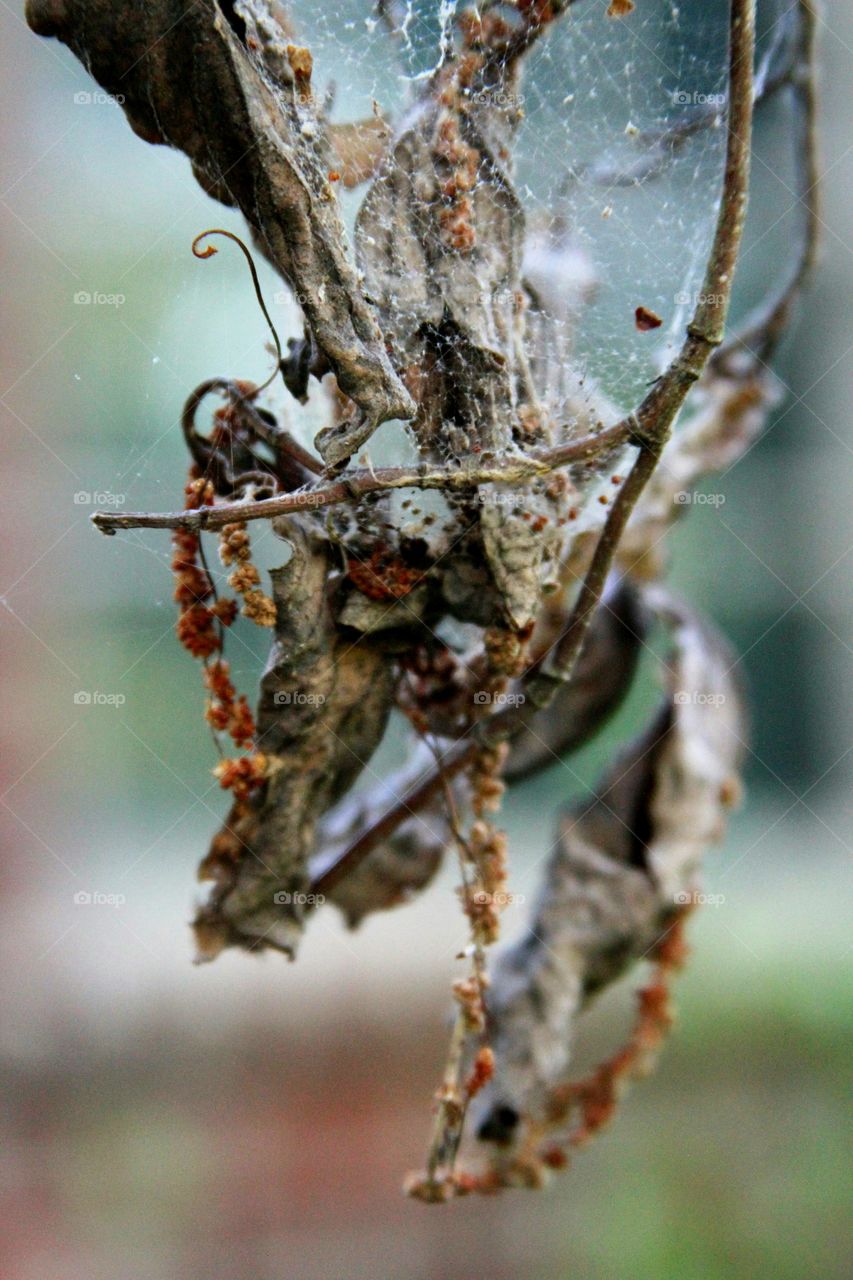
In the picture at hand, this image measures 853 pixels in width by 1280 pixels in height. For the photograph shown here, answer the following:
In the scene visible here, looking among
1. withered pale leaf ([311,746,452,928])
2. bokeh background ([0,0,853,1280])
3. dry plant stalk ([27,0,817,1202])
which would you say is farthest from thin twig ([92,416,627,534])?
bokeh background ([0,0,853,1280])

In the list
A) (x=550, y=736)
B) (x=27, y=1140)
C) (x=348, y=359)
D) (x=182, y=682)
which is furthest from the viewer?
(x=27, y=1140)

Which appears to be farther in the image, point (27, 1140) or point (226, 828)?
point (27, 1140)

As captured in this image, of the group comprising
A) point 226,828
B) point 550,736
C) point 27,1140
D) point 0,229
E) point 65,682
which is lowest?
point 27,1140

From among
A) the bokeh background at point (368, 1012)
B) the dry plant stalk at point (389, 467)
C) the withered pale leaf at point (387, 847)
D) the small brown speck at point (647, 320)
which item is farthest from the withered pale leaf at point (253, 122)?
the bokeh background at point (368, 1012)

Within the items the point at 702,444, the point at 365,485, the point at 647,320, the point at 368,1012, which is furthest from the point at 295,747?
the point at 368,1012

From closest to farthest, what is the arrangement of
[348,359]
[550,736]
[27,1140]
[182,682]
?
1. [348,359]
2. [550,736]
3. [182,682]
4. [27,1140]

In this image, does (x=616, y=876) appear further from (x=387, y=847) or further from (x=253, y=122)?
(x=253, y=122)

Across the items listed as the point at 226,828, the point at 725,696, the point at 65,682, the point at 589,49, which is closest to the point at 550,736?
the point at 725,696

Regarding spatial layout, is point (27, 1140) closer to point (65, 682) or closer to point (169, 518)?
point (65, 682)
